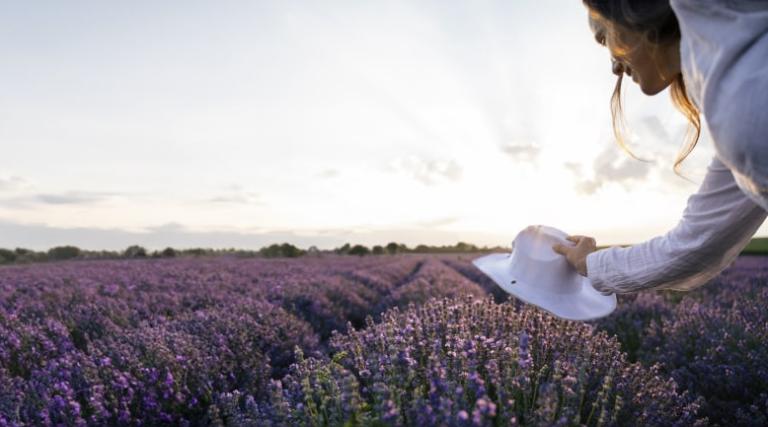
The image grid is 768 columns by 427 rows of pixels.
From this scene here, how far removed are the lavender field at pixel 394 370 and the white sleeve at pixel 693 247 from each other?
0.31 m

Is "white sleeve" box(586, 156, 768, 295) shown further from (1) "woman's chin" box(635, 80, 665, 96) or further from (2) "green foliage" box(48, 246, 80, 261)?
(2) "green foliage" box(48, 246, 80, 261)

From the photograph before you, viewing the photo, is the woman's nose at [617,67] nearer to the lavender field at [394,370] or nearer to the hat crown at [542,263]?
the hat crown at [542,263]

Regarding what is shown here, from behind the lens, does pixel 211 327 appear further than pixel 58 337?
No

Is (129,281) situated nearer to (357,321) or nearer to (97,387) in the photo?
(357,321)

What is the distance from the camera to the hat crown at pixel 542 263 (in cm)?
188

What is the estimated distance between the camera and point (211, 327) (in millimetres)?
3637

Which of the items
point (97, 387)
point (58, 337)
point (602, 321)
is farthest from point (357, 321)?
point (97, 387)

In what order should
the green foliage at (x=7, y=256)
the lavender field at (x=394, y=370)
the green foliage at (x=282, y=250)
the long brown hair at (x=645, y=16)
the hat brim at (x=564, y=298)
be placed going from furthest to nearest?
the green foliage at (x=282, y=250)
the green foliage at (x=7, y=256)
the hat brim at (x=564, y=298)
the lavender field at (x=394, y=370)
the long brown hair at (x=645, y=16)

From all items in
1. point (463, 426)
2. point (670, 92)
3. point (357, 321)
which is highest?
point (670, 92)

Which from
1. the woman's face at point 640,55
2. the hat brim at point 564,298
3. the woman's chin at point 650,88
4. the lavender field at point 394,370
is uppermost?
the woman's face at point 640,55

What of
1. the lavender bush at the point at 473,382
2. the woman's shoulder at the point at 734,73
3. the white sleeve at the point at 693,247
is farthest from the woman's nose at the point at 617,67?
the lavender bush at the point at 473,382

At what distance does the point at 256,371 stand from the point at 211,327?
73 cm

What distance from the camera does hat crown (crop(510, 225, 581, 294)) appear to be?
1.88 m

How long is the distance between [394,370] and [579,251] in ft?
2.32
